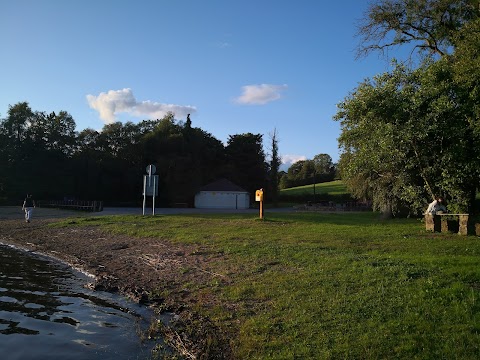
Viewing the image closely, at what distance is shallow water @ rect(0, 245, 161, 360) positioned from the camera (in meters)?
6.24

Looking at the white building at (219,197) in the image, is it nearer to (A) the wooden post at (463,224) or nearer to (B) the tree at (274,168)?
(B) the tree at (274,168)

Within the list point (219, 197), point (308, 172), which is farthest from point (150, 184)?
point (308, 172)

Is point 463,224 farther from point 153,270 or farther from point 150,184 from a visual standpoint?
point 150,184

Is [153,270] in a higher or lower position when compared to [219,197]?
lower

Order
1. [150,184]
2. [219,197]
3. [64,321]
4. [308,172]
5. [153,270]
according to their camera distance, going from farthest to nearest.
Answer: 1. [308,172]
2. [219,197]
3. [150,184]
4. [153,270]
5. [64,321]

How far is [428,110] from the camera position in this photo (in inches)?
630

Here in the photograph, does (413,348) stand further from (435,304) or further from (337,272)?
(337,272)

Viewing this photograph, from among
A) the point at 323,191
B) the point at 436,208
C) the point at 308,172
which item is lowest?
the point at 436,208

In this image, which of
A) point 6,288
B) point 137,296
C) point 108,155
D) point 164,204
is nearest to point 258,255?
point 137,296

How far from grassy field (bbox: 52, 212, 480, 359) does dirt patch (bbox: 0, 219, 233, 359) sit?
32cm

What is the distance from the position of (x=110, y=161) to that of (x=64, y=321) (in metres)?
55.3

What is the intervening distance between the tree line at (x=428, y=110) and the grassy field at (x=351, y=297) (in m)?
3.82

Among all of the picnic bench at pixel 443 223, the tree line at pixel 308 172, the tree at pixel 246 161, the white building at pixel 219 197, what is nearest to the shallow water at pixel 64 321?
the picnic bench at pixel 443 223

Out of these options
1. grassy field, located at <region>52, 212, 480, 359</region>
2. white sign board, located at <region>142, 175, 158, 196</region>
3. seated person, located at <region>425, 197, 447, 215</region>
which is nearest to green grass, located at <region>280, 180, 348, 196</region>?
white sign board, located at <region>142, 175, 158, 196</region>
